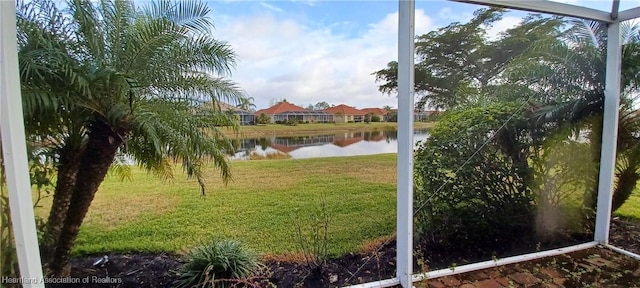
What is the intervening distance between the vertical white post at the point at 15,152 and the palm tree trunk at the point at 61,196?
1.52ft

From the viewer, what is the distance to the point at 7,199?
57.4 inches

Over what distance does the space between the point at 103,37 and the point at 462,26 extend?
8.84 feet

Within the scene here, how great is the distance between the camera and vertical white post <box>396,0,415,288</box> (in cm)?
196

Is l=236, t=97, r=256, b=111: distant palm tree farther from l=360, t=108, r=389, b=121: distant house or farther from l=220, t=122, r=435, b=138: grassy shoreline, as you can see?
l=360, t=108, r=389, b=121: distant house

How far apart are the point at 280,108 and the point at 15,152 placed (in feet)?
5.06

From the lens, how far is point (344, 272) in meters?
2.46

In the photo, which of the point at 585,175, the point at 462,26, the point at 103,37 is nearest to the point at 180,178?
the point at 103,37

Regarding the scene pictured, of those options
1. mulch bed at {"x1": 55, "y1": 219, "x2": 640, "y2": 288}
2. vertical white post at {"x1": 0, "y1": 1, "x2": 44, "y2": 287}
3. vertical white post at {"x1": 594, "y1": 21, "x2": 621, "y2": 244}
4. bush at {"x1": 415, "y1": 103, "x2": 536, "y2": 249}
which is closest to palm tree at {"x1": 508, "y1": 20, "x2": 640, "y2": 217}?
vertical white post at {"x1": 594, "y1": 21, "x2": 621, "y2": 244}

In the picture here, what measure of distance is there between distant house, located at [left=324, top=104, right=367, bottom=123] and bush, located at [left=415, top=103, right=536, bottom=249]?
616mm

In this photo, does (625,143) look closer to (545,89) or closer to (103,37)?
(545,89)

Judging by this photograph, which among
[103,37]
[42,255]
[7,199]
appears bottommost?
[42,255]

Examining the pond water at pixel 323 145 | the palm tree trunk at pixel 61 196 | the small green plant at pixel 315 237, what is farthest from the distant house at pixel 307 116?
the palm tree trunk at pixel 61 196

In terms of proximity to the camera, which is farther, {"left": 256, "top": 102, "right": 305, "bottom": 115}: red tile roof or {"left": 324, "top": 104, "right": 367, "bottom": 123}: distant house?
{"left": 324, "top": 104, "right": 367, "bottom": 123}: distant house

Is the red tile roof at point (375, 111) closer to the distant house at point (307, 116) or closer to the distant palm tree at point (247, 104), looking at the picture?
the distant house at point (307, 116)
